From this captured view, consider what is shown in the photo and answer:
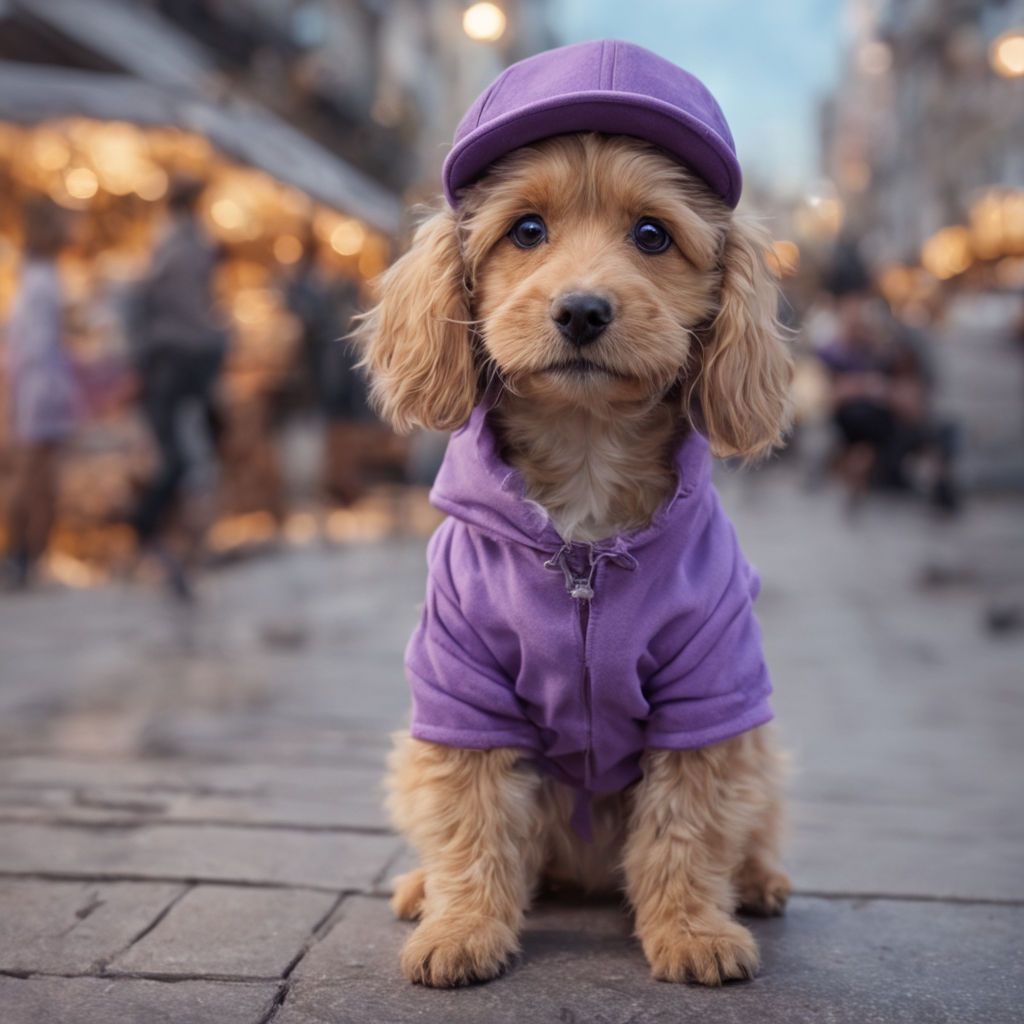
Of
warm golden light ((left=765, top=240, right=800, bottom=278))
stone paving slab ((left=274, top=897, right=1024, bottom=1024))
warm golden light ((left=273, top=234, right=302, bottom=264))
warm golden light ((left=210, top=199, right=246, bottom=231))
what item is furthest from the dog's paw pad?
warm golden light ((left=273, top=234, right=302, bottom=264))

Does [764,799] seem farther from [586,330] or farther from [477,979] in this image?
[586,330]

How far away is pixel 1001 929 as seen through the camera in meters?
2.76

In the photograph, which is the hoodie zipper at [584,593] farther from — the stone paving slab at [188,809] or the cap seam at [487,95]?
the stone paving slab at [188,809]

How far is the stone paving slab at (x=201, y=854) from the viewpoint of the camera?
302 cm

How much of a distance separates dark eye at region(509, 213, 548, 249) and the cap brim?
14cm

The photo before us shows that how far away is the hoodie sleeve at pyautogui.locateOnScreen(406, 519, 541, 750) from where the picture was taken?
258cm

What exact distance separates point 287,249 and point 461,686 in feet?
46.6

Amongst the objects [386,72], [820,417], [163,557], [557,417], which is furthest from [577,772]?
[386,72]

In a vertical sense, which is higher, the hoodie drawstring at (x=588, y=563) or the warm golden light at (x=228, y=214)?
the warm golden light at (x=228, y=214)

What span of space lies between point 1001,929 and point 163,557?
19.2ft

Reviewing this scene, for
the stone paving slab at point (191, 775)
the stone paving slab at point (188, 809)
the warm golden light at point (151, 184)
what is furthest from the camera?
the warm golden light at point (151, 184)

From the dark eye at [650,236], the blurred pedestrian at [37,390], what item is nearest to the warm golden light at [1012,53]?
the blurred pedestrian at [37,390]

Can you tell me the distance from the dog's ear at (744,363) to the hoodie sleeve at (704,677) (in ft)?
0.90

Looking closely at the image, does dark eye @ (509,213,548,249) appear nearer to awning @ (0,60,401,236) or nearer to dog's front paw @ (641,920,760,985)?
dog's front paw @ (641,920,760,985)
